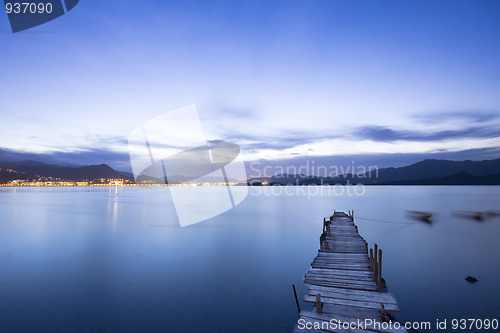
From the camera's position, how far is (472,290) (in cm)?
1542

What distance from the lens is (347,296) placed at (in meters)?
11.2

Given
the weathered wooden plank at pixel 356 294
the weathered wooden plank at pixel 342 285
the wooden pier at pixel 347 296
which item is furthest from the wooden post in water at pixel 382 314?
the weathered wooden plank at pixel 342 285

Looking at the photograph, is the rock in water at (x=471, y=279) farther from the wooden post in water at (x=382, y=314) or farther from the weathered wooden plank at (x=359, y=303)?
the wooden post in water at (x=382, y=314)

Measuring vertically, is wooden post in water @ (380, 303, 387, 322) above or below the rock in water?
above

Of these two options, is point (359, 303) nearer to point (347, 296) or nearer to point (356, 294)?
point (347, 296)

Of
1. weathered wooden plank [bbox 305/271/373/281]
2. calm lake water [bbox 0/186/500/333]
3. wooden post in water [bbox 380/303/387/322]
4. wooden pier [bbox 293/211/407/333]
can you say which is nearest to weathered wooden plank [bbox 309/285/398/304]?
wooden pier [bbox 293/211/407/333]

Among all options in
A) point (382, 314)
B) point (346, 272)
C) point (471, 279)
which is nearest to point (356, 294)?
point (382, 314)

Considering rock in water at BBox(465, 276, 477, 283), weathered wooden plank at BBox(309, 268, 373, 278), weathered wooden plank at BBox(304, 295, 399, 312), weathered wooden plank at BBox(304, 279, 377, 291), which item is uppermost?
weathered wooden plank at BBox(304, 295, 399, 312)

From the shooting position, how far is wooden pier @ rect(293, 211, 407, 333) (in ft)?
30.0

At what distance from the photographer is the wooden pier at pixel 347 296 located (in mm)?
9148

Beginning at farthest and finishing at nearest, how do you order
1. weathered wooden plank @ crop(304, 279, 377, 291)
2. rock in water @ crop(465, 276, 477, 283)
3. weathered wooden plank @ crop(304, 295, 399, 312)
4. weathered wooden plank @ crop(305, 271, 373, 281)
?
rock in water @ crop(465, 276, 477, 283), weathered wooden plank @ crop(305, 271, 373, 281), weathered wooden plank @ crop(304, 279, 377, 291), weathered wooden plank @ crop(304, 295, 399, 312)

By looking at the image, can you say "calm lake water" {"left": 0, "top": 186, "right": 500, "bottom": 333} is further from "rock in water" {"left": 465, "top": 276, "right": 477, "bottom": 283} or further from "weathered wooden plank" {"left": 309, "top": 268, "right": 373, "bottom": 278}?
"weathered wooden plank" {"left": 309, "top": 268, "right": 373, "bottom": 278}

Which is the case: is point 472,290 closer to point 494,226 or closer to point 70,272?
point 70,272

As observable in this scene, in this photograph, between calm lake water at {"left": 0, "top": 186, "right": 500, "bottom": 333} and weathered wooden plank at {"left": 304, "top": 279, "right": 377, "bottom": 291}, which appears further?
calm lake water at {"left": 0, "top": 186, "right": 500, "bottom": 333}
